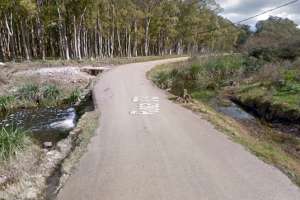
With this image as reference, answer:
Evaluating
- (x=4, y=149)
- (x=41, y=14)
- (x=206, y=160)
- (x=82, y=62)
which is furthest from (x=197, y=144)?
(x=41, y=14)

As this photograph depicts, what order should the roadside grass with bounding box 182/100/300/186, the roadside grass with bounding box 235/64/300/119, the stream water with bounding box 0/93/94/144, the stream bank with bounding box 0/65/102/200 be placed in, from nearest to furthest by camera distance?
the stream bank with bounding box 0/65/102/200, the roadside grass with bounding box 182/100/300/186, the stream water with bounding box 0/93/94/144, the roadside grass with bounding box 235/64/300/119

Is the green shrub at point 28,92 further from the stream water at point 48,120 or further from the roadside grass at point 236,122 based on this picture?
the roadside grass at point 236,122

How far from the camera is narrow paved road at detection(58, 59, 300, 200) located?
18.0 ft

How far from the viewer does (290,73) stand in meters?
17.8

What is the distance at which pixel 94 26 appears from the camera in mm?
43375

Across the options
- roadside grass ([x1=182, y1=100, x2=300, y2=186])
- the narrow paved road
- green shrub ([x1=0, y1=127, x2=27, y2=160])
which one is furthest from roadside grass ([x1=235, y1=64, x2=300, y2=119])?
Answer: green shrub ([x1=0, y1=127, x2=27, y2=160])

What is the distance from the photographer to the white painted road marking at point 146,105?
12.0 m

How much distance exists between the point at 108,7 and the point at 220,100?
30.4 meters

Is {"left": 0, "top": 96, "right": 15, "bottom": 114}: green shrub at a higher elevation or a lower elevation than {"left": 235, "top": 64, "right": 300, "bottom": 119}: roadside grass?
lower

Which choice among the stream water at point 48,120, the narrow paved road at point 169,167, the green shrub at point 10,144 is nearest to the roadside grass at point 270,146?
the narrow paved road at point 169,167

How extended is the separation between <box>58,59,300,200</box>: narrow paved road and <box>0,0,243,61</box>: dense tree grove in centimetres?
2273

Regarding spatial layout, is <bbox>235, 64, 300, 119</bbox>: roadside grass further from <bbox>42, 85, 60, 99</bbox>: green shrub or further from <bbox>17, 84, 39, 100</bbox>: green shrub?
<bbox>17, 84, 39, 100</bbox>: green shrub

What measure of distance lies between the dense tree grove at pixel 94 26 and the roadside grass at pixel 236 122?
14896mm

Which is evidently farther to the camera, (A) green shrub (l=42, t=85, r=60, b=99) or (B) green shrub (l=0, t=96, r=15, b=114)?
(A) green shrub (l=42, t=85, r=60, b=99)
